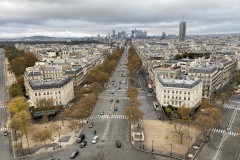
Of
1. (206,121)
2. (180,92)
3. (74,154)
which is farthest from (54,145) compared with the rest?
(180,92)

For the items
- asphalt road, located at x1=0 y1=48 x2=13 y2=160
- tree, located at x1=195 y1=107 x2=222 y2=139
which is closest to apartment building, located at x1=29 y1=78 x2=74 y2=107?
asphalt road, located at x1=0 y1=48 x2=13 y2=160

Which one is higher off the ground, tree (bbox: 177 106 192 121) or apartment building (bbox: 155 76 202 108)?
apartment building (bbox: 155 76 202 108)

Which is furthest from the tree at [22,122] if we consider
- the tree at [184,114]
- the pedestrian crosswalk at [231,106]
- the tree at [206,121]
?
the pedestrian crosswalk at [231,106]

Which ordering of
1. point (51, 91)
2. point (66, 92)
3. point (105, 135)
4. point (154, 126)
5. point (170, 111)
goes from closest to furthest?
point (105, 135), point (154, 126), point (170, 111), point (51, 91), point (66, 92)

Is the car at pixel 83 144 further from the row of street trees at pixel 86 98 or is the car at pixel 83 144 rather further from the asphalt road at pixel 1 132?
the asphalt road at pixel 1 132

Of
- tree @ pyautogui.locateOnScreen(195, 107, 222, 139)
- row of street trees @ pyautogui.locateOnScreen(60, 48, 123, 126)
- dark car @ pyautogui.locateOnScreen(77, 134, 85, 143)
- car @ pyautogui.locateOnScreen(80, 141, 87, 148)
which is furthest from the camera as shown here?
row of street trees @ pyautogui.locateOnScreen(60, 48, 123, 126)

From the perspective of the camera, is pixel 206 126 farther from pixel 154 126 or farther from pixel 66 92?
pixel 66 92

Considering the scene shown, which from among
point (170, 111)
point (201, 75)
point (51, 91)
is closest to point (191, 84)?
point (170, 111)

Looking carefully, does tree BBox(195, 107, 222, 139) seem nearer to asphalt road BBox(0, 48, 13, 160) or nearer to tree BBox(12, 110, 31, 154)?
tree BBox(12, 110, 31, 154)

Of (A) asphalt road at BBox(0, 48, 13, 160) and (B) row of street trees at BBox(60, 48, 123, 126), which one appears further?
(B) row of street trees at BBox(60, 48, 123, 126)
